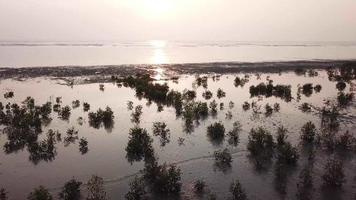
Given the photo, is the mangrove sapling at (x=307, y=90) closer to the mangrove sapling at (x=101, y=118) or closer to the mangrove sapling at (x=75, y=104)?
the mangrove sapling at (x=101, y=118)

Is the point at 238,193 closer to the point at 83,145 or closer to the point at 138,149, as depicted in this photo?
the point at 138,149

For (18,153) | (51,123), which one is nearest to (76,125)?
(51,123)

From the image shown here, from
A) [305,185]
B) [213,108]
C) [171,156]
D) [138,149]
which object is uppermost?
[213,108]

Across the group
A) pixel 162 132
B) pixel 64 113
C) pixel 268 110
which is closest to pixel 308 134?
pixel 268 110

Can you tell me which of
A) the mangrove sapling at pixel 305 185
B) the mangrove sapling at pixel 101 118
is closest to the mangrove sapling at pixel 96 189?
the mangrove sapling at pixel 305 185

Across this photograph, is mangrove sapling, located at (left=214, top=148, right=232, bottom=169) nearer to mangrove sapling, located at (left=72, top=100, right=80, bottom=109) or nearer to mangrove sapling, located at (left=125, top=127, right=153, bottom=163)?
mangrove sapling, located at (left=125, top=127, right=153, bottom=163)
